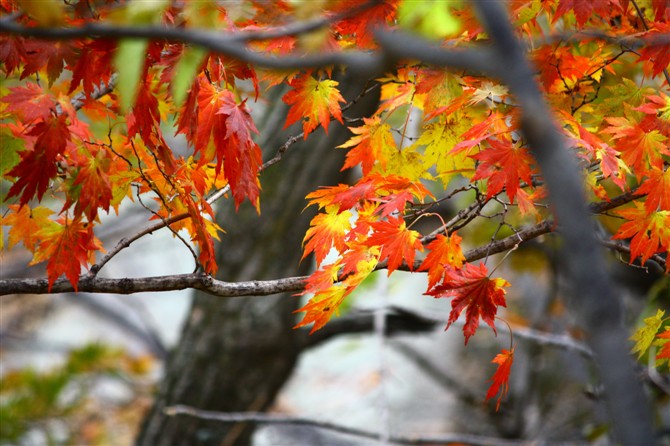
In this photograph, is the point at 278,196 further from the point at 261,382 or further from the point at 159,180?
the point at 159,180

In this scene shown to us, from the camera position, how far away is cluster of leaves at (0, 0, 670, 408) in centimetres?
146

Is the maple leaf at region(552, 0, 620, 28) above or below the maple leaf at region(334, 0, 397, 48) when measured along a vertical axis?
below

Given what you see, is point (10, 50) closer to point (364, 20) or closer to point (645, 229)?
point (364, 20)

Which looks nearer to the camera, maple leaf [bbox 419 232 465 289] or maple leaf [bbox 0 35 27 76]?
maple leaf [bbox 0 35 27 76]

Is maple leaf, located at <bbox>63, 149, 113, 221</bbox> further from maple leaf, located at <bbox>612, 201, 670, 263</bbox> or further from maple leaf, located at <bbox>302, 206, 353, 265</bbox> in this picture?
maple leaf, located at <bbox>612, 201, 670, 263</bbox>

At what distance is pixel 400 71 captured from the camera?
2.00 m

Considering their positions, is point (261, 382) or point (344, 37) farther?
point (261, 382)

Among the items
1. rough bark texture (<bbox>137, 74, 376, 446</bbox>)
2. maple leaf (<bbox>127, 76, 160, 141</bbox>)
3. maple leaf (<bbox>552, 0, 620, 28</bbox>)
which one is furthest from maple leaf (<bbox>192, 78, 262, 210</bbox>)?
rough bark texture (<bbox>137, 74, 376, 446</bbox>)

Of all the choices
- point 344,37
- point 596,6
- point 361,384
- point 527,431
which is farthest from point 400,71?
point 361,384

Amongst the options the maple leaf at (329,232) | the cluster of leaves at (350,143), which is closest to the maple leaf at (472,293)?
the cluster of leaves at (350,143)

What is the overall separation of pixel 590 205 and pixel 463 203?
2.67 meters

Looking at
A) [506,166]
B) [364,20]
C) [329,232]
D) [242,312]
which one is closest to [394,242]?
[329,232]

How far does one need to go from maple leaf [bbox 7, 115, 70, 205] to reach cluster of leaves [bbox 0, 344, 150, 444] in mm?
3146

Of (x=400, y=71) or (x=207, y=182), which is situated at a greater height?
(x=400, y=71)
